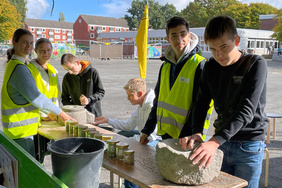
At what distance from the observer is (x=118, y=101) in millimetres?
8398

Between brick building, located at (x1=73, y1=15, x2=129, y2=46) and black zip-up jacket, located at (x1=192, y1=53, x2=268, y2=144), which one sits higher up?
brick building, located at (x1=73, y1=15, x2=129, y2=46)

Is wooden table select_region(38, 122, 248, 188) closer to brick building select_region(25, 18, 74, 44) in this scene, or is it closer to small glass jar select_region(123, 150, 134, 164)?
small glass jar select_region(123, 150, 134, 164)

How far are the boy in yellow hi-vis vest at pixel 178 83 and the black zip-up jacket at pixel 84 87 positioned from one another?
150cm

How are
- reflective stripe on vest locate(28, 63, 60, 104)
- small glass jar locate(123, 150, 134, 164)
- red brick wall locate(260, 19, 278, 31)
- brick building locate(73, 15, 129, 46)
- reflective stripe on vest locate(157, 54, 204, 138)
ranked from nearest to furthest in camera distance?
1. small glass jar locate(123, 150, 134, 164)
2. reflective stripe on vest locate(157, 54, 204, 138)
3. reflective stripe on vest locate(28, 63, 60, 104)
4. red brick wall locate(260, 19, 278, 31)
5. brick building locate(73, 15, 129, 46)

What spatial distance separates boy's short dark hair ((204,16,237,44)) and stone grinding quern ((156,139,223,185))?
2.11 feet

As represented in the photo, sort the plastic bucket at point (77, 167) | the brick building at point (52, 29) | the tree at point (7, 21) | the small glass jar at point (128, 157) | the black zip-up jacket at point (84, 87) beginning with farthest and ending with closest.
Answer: the brick building at point (52, 29), the tree at point (7, 21), the black zip-up jacket at point (84, 87), the small glass jar at point (128, 157), the plastic bucket at point (77, 167)

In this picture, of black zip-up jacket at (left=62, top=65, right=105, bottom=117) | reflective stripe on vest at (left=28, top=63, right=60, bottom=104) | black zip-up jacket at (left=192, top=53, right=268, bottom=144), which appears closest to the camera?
black zip-up jacket at (left=192, top=53, right=268, bottom=144)

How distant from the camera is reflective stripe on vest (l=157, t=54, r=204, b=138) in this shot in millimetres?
2131

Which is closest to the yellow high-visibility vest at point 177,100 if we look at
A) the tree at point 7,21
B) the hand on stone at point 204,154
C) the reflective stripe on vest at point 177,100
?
the reflective stripe on vest at point 177,100

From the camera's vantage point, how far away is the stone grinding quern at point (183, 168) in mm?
1411

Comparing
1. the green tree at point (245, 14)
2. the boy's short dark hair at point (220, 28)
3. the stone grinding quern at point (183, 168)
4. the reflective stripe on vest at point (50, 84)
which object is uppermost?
the green tree at point (245, 14)

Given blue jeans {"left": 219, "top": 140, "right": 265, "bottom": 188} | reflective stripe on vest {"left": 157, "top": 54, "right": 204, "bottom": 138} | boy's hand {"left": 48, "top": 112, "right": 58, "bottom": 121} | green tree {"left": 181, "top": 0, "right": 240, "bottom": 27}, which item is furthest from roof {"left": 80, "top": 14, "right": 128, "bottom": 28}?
blue jeans {"left": 219, "top": 140, "right": 265, "bottom": 188}

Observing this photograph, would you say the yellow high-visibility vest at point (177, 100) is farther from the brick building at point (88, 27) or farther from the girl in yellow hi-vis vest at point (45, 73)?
the brick building at point (88, 27)

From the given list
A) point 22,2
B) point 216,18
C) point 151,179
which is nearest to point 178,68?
point 216,18
